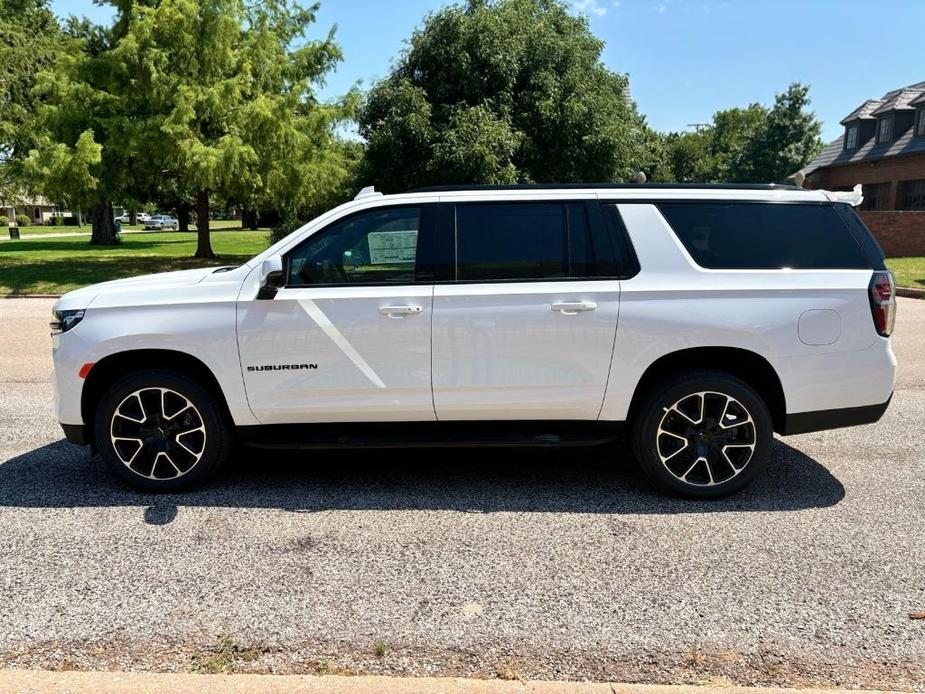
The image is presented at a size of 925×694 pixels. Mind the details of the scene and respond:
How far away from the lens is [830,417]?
14.6ft

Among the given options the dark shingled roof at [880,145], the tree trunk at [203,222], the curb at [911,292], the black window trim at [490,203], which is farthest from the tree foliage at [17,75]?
→ the dark shingled roof at [880,145]

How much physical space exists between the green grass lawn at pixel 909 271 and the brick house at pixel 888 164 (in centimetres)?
161

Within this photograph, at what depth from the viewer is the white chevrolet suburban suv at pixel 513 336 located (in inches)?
170

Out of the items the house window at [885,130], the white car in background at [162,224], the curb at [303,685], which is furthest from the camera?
the white car in background at [162,224]

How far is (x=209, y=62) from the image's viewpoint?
19109 millimetres

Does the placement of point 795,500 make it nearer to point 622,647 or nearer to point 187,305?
point 622,647

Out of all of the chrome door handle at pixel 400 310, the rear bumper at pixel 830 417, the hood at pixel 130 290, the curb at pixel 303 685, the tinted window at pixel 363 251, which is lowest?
the curb at pixel 303 685

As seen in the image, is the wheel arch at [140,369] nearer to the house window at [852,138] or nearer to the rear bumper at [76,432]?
the rear bumper at [76,432]

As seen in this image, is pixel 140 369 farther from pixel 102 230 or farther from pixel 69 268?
pixel 102 230

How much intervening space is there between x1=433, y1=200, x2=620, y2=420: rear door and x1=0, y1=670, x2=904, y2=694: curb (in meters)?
1.95

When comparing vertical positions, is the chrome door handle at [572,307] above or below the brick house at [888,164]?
below

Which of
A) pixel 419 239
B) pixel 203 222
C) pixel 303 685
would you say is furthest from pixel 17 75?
pixel 303 685

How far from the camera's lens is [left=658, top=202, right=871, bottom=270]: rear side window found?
14.5 feet

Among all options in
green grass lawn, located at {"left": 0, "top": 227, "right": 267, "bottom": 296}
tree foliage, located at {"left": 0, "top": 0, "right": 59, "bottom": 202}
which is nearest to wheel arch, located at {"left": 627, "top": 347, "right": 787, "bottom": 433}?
green grass lawn, located at {"left": 0, "top": 227, "right": 267, "bottom": 296}
